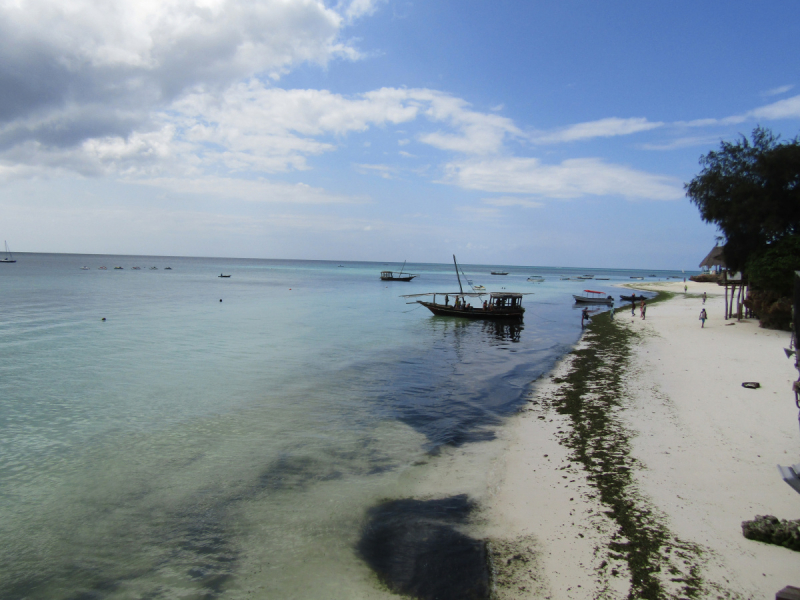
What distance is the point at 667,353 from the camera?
24.0 m

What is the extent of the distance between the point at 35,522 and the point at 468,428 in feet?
37.5

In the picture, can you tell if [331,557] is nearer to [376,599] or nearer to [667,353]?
[376,599]

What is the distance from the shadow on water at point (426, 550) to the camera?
7.25m

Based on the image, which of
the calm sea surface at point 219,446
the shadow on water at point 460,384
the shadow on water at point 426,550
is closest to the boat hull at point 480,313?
the shadow on water at point 460,384

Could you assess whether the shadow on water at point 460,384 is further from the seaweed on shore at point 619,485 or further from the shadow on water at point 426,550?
the shadow on water at point 426,550

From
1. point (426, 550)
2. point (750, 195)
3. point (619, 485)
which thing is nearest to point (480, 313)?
point (750, 195)

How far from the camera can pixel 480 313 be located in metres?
43.2

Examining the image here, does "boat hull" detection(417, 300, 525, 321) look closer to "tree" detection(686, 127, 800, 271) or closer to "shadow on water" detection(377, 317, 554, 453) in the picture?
"shadow on water" detection(377, 317, 554, 453)

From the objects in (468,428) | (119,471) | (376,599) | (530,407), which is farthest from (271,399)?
(376,599)

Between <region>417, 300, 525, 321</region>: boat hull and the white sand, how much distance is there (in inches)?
902

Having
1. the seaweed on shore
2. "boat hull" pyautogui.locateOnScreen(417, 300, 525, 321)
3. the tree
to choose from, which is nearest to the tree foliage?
the tree

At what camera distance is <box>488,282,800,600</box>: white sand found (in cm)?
695

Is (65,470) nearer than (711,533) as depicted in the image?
No

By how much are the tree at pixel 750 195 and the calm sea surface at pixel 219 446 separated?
12.8m
